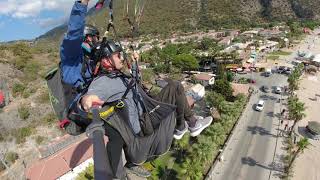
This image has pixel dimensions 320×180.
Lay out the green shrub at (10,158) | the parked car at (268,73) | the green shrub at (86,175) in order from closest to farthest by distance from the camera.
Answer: the green shrub at (86,175), the green shrub at (10,158), the parked car at (268,73)

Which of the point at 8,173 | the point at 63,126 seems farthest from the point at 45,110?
the point at 63,126

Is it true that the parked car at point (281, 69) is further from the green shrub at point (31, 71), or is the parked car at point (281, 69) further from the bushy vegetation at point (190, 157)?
the green shrub at point (31, 71)

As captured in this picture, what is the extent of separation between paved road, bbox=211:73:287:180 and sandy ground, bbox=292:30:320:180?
8.01 ft

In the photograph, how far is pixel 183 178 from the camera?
81.6 ft

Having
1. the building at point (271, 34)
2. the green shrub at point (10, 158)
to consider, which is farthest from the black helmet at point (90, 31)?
the building at point (271, 34)

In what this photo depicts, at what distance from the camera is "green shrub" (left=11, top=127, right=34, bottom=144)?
2508 centimetres

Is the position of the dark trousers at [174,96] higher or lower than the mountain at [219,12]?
higher

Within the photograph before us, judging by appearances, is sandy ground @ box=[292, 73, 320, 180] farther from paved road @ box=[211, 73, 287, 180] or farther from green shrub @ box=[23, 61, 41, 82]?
green shrub @ box=[23, 61, 41, 82]

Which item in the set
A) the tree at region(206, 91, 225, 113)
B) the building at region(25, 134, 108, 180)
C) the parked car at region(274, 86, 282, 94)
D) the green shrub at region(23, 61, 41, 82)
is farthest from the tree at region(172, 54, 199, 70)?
the building at region(25, 134, 108, 180)

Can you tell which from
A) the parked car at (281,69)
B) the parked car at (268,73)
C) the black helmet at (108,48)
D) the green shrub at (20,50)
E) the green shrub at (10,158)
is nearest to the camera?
the black helmet at (108,48)

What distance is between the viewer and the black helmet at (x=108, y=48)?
208 inches

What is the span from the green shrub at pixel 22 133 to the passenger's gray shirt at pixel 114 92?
73.4 ft

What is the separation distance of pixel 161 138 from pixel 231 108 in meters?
31.0

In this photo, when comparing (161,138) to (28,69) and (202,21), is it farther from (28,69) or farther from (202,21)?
(202,21)
